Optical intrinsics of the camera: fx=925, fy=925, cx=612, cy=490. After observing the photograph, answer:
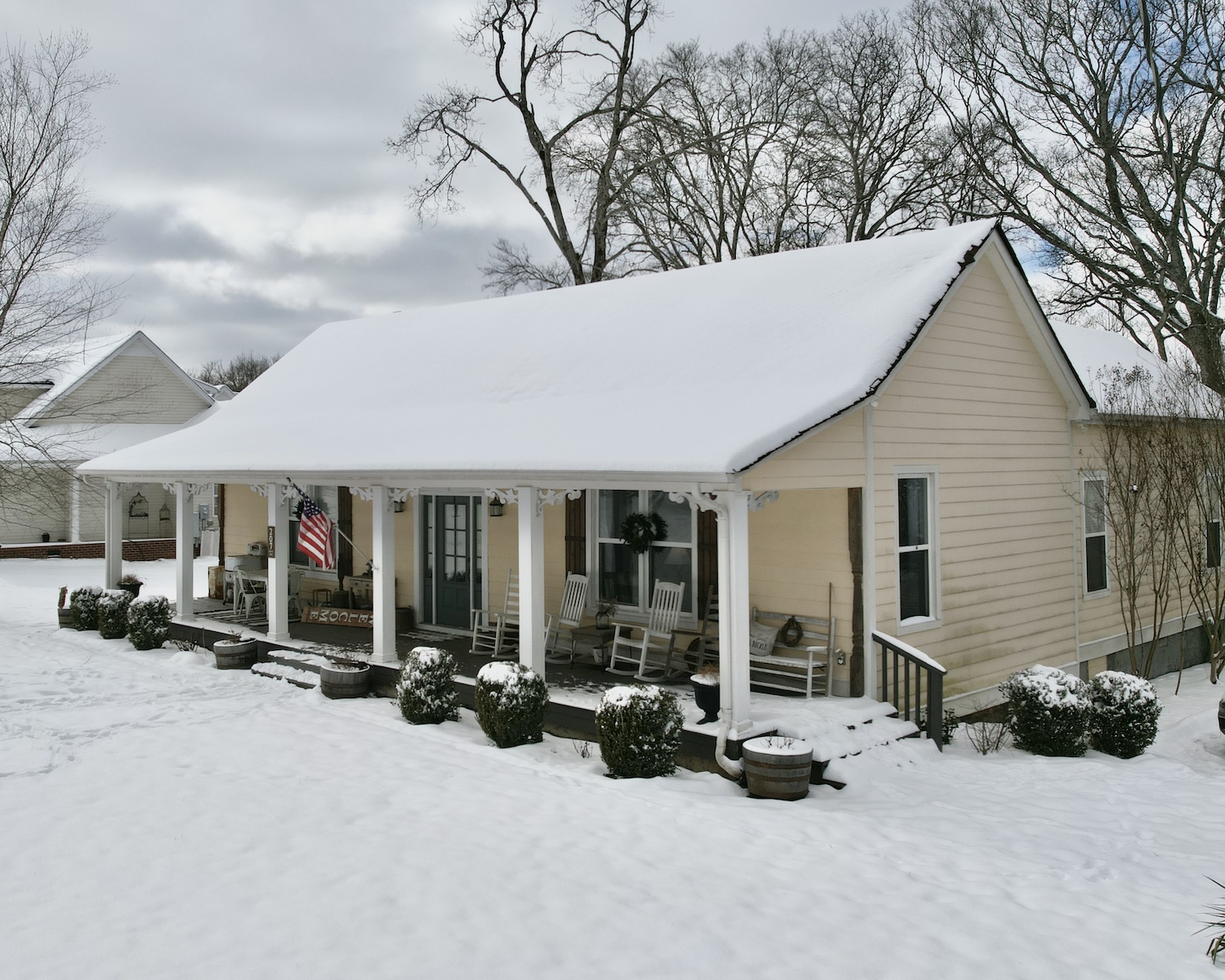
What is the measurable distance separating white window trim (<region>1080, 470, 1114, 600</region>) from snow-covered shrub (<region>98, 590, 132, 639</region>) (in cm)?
1441

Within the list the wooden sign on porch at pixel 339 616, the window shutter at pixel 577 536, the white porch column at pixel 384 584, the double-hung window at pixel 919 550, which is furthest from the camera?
the wooden sign on porch at pixel 339 616

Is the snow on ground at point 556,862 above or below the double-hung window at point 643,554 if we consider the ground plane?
below

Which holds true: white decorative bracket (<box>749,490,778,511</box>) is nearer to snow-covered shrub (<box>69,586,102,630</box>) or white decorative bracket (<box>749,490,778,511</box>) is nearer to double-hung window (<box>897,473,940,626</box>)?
double-hung window (<box>897,473,940,626</box>)

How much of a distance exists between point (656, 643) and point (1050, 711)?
167 inches

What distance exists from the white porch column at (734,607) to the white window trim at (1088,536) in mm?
6702

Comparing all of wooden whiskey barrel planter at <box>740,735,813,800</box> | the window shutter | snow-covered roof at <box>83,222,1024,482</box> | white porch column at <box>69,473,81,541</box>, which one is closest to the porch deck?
wooden whiskey barrel planter at <box>740,735,813,800</box>

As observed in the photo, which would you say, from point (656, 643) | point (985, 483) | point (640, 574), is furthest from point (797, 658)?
point (985, 483)

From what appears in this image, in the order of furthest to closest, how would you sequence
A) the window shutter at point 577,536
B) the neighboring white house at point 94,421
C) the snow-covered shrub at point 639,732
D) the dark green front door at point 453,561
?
1. the neighboring white house at point 94,421
2. the dark green front door at point 453,561
3. the window shutter at point 577,536
4. the snow-covered shrub at point 639,732

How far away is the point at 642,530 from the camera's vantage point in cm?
1107

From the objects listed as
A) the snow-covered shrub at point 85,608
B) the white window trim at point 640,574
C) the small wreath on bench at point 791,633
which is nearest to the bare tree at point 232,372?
the snow-covered shrub at point 85,608

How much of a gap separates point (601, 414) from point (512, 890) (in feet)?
17.6

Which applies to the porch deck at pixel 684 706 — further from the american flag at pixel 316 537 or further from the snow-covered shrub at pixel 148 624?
the snow-covered shrub at pixel 148 624

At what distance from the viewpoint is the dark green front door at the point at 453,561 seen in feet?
45.3

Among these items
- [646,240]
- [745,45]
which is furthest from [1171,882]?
[745,45]
